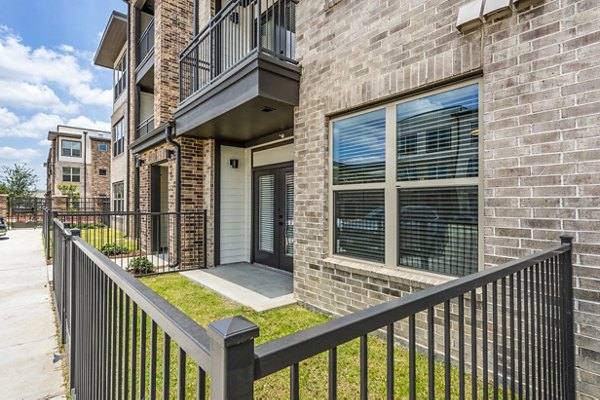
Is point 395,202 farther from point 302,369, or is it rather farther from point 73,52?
point 73,52

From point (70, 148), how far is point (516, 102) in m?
32.8

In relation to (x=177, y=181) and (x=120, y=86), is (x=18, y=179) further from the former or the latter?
(x=177, y=181)

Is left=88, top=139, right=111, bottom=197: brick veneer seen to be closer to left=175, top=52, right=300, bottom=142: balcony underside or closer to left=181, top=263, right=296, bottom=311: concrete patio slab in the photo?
left=175, top=52, right=300, bottom=142: balcony underside

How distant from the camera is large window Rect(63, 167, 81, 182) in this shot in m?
26.9

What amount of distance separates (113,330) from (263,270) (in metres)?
5.34

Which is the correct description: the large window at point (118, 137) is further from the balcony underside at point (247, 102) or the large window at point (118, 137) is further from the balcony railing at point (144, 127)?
the balcony underside at point (247, 102)

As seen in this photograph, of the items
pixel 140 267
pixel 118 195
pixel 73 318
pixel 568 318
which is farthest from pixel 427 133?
pixel 118 195

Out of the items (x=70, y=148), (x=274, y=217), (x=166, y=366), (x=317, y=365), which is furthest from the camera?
(x=70, y=148)

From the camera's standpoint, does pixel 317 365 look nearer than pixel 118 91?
Yes

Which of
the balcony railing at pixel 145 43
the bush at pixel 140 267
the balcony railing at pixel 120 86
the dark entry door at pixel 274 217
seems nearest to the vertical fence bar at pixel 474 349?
the dark entry door at pixel 274 217

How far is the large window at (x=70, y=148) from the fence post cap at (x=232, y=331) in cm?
3283

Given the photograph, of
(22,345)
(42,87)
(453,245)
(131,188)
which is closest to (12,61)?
(42,87)

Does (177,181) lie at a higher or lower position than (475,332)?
higher

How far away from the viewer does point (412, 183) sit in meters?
3.52
